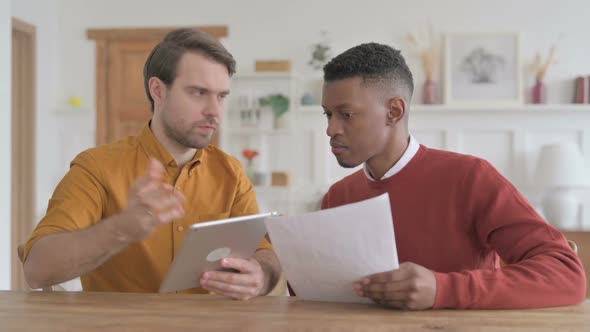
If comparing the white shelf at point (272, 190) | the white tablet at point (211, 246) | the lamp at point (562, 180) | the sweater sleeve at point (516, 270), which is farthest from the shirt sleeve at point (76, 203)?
the lamp at point (562, 180)

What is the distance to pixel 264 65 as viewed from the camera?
5.88 metres

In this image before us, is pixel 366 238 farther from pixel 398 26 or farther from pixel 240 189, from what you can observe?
pixel 398 26

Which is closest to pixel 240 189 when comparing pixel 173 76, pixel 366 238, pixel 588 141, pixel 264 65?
pixel 173 76

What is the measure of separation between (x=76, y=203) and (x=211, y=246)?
0.54 meters

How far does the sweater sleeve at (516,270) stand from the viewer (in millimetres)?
1465

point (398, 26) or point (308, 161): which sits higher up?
point (398, 26)

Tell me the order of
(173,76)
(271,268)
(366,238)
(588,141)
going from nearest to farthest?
(366,238)
(271,268)
(173,76)
(588,141)

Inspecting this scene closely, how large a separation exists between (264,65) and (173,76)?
3.75 metres

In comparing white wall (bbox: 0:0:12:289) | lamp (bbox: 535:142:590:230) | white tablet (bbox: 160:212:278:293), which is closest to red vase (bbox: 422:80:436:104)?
lamp (bbox: 535:142:590:230)

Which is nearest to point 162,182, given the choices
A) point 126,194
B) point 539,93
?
point 126,194

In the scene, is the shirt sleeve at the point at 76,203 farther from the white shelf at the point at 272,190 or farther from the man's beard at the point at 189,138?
the white shelf at the point at 272,190

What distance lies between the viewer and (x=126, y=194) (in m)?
2.08

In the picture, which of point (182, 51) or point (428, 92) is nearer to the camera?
point (182, 51)

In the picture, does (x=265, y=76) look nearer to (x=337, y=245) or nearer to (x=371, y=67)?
(x=371, y=67)
